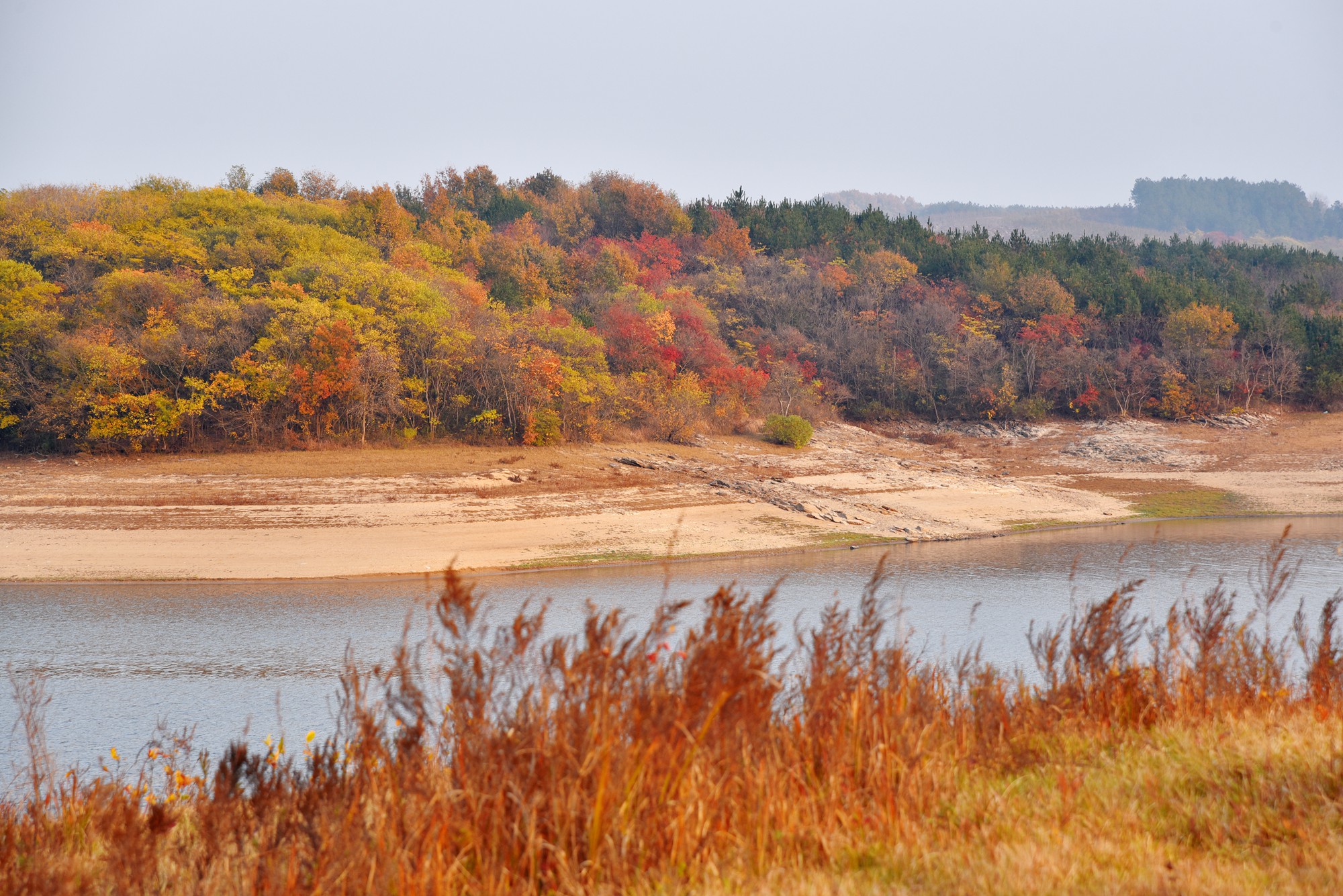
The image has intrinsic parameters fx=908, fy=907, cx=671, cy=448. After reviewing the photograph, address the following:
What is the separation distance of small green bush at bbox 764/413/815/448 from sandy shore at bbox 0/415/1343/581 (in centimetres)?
98

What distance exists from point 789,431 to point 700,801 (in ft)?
110

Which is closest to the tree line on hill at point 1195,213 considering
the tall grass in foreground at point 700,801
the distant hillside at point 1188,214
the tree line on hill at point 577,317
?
the distant hillside at point 1188,214

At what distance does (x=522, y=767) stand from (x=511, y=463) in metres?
26.5

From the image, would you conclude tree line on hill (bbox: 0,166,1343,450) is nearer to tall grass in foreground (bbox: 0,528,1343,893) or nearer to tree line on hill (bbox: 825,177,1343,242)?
tall grass in foreground (bbox: 0,528,1343,893)

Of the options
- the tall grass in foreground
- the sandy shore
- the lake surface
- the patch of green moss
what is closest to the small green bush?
the sandy shore

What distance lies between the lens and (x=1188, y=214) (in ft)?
602

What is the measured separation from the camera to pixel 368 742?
3.83 m

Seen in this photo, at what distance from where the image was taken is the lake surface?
10547mm

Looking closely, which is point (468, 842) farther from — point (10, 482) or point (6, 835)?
point (10, 482)

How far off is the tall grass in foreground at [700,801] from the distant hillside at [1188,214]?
171 m

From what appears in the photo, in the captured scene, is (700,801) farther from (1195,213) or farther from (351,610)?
(1195,213)

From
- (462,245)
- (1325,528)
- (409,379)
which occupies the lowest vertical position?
(1325,528)

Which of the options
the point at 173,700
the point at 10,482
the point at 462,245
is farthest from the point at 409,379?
the point at 173,700

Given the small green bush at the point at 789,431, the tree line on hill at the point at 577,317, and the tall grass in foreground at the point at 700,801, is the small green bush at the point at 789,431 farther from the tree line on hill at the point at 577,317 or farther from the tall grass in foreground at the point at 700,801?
the tall grass in foreground at the point at 700,801
